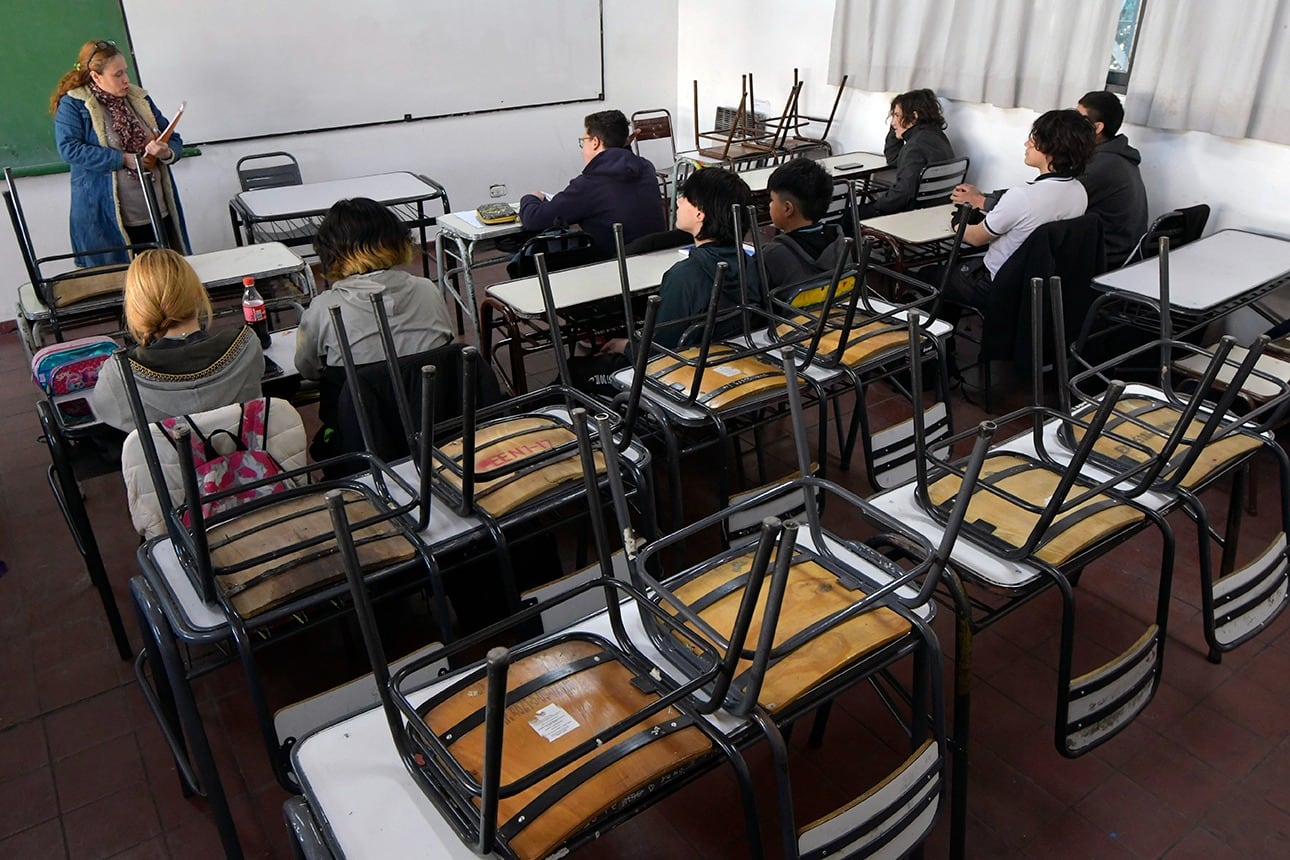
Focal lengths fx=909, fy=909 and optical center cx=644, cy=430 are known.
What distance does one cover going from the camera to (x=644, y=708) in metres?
1.13

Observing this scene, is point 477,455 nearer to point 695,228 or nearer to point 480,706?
point 480,706

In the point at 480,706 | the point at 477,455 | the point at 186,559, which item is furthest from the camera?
the point at 477,455

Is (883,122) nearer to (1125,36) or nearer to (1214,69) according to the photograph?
(1125,36)

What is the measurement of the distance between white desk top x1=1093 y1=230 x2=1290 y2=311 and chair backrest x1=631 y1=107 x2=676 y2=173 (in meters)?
3.10

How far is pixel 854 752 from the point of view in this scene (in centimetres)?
199

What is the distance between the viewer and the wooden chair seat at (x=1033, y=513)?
1607mm

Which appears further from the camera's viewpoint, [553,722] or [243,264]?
[243,264]

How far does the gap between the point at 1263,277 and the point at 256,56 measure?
4.76m

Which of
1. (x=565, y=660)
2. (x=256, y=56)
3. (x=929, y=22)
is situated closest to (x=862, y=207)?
(x=929, y=22)

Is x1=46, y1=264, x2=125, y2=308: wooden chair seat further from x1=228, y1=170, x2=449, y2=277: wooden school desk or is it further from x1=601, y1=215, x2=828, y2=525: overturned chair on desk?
x1=601, y1=215, x2=828, y2=525: overturned chair on desk

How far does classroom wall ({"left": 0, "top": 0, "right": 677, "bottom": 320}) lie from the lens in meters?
4.52

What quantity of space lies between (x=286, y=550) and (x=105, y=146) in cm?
320

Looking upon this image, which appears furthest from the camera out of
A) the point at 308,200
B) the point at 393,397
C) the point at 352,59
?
the point at 352,59

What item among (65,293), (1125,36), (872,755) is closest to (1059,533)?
(872,755)
